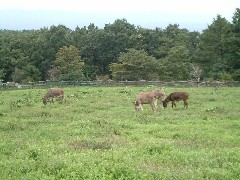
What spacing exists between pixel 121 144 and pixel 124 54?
50017mm

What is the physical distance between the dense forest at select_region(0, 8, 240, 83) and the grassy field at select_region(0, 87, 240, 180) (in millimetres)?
30430

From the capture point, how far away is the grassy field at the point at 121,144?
12.1 metres

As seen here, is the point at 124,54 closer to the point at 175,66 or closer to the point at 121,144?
the point at 175,66

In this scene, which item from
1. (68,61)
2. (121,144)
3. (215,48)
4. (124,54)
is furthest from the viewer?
(68,61)

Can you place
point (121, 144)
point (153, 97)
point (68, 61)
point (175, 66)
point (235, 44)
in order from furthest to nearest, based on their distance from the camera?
point (68, 61) → point (175, 66) → point (235, 44) → point (153, 97) → point (121, 144)

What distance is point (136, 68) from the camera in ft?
204

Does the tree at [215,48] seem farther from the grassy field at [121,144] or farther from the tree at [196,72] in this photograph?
the grassy field at [121,144]

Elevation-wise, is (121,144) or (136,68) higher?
(136,68)

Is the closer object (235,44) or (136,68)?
(235,44)

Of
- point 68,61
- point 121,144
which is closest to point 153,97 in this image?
point 121,144

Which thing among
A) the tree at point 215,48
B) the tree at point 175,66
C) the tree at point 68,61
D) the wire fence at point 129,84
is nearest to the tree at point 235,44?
the tree at point 215,48

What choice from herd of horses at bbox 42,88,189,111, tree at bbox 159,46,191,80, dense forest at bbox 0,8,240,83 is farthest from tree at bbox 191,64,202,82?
herd of horses at bbox 42,88,189,111

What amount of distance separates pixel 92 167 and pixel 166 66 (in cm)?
5052

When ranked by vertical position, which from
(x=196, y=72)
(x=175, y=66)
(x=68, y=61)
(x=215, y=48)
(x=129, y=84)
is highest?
→ (x=215, y=48)
